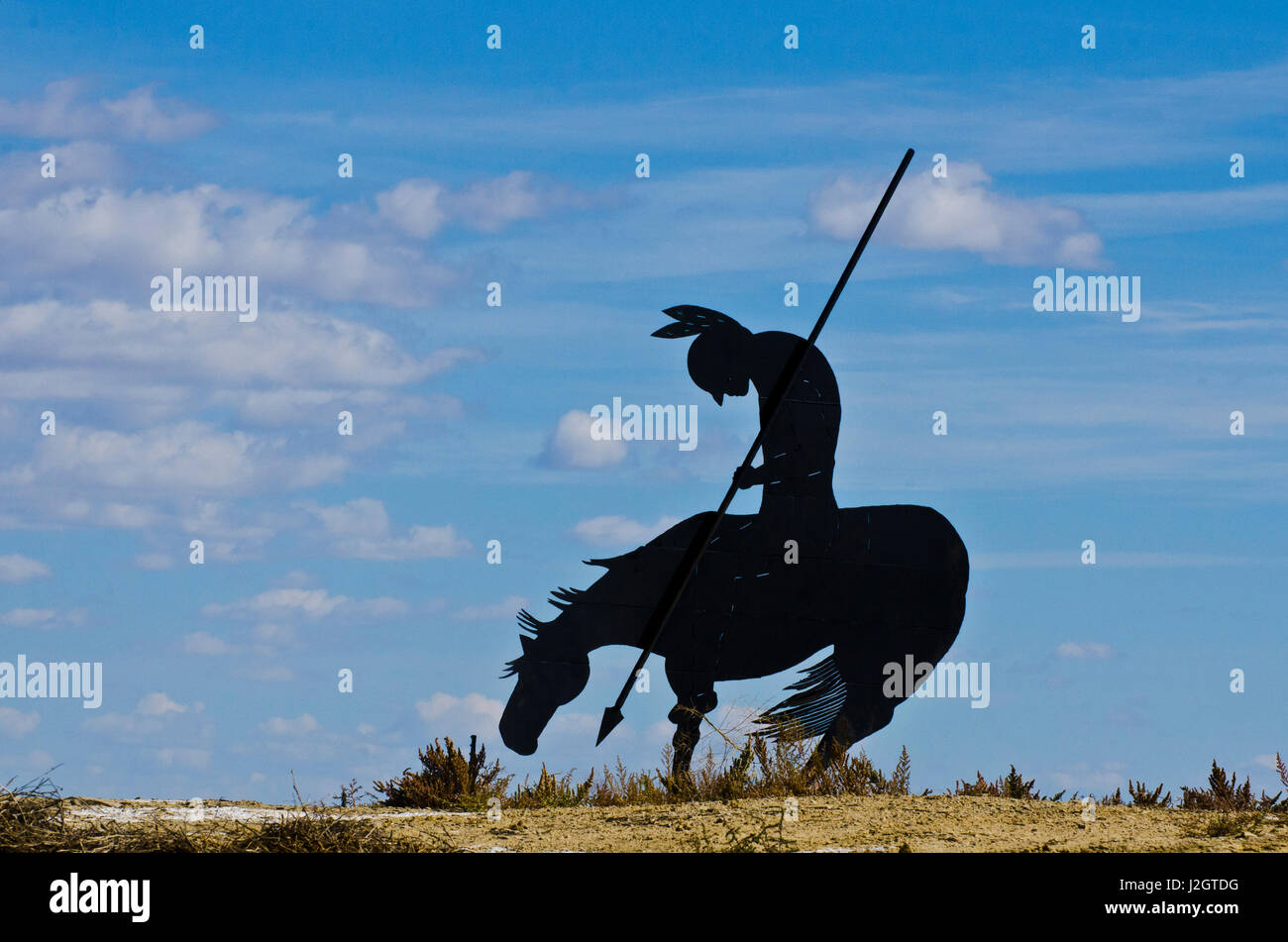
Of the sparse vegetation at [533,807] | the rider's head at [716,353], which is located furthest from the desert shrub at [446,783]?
the rider's head at [716,353]

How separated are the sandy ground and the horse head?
1085 mm

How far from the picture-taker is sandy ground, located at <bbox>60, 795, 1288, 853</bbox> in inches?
364

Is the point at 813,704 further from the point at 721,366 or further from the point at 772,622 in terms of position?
the point at 721,366

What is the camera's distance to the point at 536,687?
41.2ft

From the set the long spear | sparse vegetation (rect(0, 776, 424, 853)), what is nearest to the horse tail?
the long spear

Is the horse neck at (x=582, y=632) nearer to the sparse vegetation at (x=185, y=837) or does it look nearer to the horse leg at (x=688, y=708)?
the horse leg at (x=688, y=708)

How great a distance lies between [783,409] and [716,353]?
2.55 feet

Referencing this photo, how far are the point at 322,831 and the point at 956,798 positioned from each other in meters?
5.09

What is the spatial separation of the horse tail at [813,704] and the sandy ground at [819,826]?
1409 millimetres

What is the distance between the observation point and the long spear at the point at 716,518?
40.1 ft

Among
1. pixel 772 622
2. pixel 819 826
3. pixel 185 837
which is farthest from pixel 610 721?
pixel 185 837

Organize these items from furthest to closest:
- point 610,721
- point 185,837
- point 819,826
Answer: point 610,721 < point 819,826 < point 185,837
